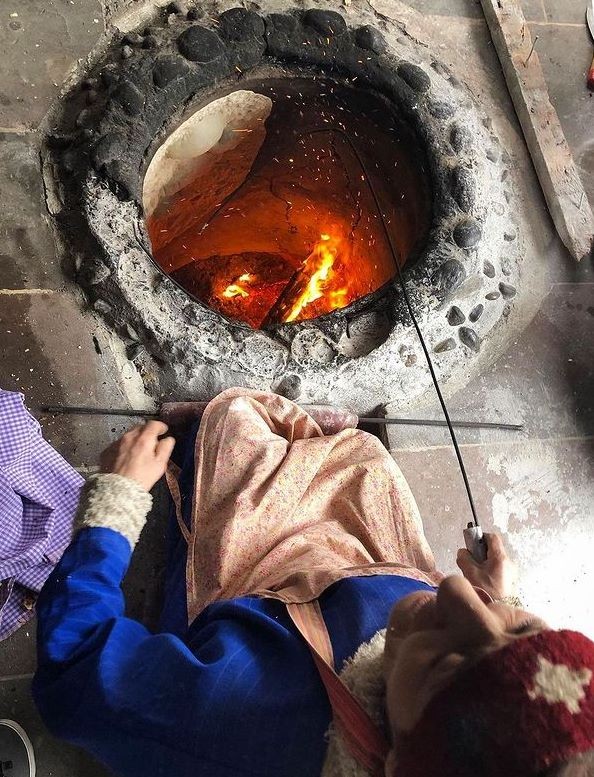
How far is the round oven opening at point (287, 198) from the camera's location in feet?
7.89

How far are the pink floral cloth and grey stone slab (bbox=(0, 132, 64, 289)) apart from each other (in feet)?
2.22

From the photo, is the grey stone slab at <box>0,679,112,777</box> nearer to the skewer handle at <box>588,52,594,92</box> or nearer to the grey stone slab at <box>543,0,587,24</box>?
the skewer handle at <box>588,52,594,92</box>

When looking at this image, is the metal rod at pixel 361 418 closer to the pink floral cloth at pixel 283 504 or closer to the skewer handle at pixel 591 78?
the pink floral cloth at pixel 283 504

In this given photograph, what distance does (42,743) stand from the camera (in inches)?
68.6

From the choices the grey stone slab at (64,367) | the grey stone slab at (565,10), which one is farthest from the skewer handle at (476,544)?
the grey stone slab at (565,10)

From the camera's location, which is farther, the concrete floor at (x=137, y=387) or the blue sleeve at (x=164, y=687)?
the concrete floor at (x=137, y=387)

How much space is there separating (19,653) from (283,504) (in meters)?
0.78

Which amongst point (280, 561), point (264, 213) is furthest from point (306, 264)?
point (280, 561)

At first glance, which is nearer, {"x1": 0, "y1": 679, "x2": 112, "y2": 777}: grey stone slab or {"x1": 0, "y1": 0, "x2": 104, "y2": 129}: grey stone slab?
{"x1": 0, "y1": 679, "x2": 112, "y2": 777}: grey stone slab

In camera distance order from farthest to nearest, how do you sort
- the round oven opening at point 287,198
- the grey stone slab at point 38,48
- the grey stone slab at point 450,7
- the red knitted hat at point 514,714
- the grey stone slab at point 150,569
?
the grey stone slab at point 450,7 → the round oven opening at point 287,198 → the grey stone slab at point 38,48 → the grey stone slab at point 150,569 → the red knitted hat at point 514,714

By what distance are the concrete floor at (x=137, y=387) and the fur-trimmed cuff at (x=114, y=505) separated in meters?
0.38

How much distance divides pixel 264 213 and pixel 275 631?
2439mm

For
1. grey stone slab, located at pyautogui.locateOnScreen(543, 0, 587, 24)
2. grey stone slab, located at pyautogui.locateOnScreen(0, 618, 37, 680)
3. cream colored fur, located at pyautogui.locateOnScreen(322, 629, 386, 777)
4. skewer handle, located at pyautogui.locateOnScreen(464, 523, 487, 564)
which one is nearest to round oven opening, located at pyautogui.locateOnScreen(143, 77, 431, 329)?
skewer handle, located at pyautogui.locateOnScreen(464, 523, 487, 564)

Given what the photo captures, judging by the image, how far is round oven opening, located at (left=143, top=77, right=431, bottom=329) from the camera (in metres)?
2.40
